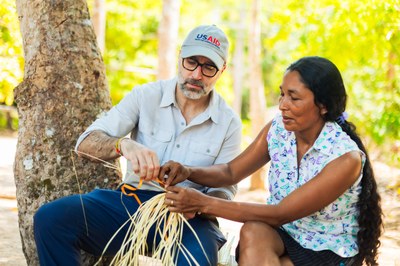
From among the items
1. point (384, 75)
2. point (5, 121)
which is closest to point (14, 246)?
point (384, 75)

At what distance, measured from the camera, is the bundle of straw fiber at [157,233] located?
9.89 ft

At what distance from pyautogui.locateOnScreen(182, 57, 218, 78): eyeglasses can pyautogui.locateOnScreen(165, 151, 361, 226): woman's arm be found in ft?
2.37

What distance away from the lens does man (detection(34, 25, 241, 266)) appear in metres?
3.04

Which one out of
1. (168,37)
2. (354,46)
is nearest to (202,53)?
(354,46)

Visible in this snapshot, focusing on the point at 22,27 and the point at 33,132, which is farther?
the point at 22,27

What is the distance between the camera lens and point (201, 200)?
118 inches

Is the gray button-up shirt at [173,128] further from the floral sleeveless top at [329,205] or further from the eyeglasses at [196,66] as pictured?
the floral sleeveless top at [329,205]

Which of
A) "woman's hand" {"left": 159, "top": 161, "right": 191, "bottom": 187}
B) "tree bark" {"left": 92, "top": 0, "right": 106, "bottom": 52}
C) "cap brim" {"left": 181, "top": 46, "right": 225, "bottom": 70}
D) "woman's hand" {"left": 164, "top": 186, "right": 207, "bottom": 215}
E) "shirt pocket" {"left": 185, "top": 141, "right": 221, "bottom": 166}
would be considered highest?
"tree bark" {"left": 92, "top": 0, "right": 106, "bottom": 52}

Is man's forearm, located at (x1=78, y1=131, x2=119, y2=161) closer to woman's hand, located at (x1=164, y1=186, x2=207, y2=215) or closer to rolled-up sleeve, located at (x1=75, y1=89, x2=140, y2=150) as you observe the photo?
rolled-up sleeve, located at (x1=75, y1=89, x2=140, y2=150)

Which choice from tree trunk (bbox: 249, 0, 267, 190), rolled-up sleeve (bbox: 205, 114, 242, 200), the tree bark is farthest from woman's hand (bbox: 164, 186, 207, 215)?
the tree bark

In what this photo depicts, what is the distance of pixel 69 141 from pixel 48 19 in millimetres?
730

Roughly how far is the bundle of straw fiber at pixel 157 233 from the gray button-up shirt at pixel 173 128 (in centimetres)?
32

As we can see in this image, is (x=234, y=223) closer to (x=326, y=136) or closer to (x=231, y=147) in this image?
(x=231, y=147)

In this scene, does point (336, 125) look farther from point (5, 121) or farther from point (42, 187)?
point (5, 121)
